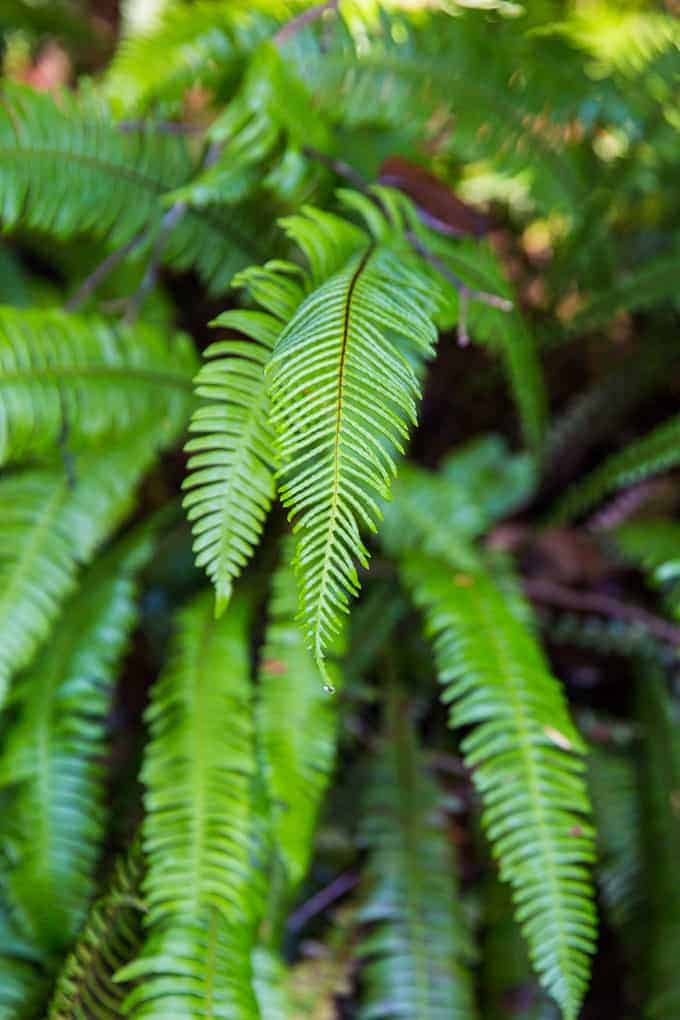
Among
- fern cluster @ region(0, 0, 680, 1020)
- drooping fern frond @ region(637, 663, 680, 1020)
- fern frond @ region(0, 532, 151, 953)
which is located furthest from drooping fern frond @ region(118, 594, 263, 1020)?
drooping fern frond @ region(637, 663, 680, 1020)

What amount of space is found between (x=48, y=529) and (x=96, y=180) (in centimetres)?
78

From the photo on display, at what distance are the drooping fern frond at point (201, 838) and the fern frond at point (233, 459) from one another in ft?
1.71

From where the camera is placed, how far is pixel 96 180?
5.82 ft

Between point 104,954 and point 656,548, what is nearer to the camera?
point 104,954

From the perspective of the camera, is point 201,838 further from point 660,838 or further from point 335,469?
point 660,838

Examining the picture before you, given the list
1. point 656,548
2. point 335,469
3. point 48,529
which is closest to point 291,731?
point 48,529

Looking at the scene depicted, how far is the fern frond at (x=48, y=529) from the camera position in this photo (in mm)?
1544

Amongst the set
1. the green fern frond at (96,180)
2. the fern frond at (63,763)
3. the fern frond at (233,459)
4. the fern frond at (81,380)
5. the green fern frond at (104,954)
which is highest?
the green fern frond at (96,180)

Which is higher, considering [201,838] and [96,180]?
[96,180]

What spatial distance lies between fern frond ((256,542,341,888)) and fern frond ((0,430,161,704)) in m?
0.38

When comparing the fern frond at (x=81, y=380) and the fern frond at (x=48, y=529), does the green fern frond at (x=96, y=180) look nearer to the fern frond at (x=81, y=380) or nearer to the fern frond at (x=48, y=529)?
the fern frond at (x=81, y=380)

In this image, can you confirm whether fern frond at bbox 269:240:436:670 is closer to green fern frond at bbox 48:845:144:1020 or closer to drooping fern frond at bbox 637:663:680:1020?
green fern frond at bbox 48:845:144:1020

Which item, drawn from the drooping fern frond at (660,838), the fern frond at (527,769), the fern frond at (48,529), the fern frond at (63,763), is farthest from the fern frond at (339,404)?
the drooping fern frond at (660,838)

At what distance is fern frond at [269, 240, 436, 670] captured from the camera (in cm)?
96
